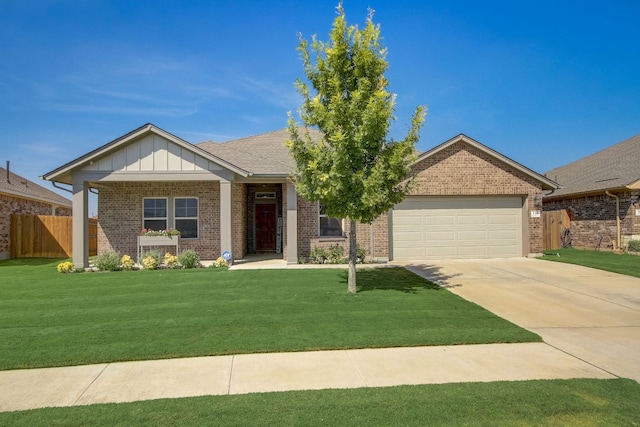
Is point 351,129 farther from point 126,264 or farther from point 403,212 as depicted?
point 126,264

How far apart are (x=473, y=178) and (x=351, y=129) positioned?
890cm

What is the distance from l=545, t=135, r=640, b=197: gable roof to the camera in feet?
56.4

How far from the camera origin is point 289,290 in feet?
29.2

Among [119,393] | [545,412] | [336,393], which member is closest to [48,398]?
[119,393]

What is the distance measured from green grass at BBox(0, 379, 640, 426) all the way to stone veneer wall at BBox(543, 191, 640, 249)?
53.0 ft

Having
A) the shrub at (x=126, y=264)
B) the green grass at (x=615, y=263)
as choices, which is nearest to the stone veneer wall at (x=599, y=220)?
the green grass at (x=615, y=263)

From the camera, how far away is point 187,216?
48.6 ft

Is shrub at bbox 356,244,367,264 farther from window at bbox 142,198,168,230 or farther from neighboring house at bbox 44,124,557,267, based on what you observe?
window at bbox 142,198,168,230

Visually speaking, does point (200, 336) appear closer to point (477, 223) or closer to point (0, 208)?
point (477, 223)

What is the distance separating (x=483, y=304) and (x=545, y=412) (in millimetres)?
4396

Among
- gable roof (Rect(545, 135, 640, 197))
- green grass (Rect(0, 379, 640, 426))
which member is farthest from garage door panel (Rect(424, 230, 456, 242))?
green grass (Rect(0, 379, 640, 426))

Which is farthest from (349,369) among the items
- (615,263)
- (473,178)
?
(615,263)

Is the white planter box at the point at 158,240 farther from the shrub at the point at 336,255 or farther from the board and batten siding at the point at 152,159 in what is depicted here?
the shrub at the point at 336,255

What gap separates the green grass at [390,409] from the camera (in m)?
3.38
